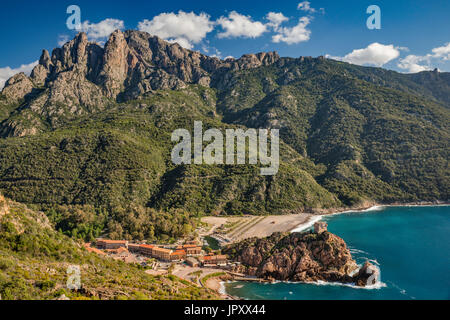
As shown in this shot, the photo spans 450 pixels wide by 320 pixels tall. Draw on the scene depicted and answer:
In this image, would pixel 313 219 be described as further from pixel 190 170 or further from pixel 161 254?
pixel 161 254

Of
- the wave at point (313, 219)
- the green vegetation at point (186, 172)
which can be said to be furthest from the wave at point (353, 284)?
the green vegetation at point (186, 172)

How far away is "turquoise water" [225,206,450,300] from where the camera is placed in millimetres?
47000

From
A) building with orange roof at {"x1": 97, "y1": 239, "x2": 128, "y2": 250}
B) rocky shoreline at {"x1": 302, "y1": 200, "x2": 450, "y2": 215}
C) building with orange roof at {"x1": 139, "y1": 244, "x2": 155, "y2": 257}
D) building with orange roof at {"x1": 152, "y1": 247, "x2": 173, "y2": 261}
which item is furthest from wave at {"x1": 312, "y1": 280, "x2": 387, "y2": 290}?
rocky shoreline at {"x1": 302, "y1": 200, "x2": 450, "y2": 215}

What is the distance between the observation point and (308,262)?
53719 mm

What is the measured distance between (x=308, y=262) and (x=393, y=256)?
22.7 meters

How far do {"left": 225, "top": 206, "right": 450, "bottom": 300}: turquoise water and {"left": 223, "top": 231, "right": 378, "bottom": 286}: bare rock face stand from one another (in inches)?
90.4

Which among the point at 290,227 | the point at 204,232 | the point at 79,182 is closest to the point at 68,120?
the point at 79,182

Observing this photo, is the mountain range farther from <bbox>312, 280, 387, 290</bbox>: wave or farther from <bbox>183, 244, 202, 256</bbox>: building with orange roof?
<bbox>312, 280, 387, 290</bbox>: wave

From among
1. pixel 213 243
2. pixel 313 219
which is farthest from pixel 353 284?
pixel 313 219

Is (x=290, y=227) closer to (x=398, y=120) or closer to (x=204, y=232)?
(x=204, y=232)

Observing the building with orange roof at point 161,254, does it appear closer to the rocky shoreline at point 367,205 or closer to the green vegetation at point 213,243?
the green vegetation at point 213,243

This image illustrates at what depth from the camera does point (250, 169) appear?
123m
